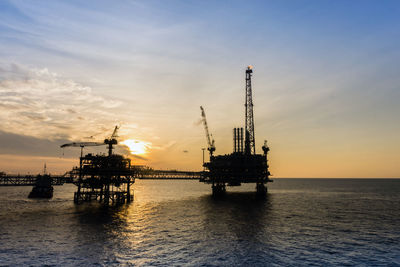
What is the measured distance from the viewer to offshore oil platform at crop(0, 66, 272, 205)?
100375mm

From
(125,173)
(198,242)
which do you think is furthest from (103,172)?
(198,242)

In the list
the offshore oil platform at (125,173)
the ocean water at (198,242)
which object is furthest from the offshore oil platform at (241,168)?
the ocean water at (198,242)

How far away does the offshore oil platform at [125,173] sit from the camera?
100 m

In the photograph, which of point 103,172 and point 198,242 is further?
point 103,172

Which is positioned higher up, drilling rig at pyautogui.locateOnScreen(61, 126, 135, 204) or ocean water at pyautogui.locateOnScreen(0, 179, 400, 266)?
drilling rig at pyautogui.locateOnScreen(61, 126, 135, 204)

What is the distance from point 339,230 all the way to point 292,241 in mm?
16761

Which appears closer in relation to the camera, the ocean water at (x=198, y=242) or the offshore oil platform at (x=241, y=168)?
the ocean water at (x=198, y=242)

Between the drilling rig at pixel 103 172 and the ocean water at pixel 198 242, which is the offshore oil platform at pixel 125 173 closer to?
the drilling rig at pixel 103 172

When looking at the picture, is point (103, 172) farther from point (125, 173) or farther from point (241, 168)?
point (241, 168)

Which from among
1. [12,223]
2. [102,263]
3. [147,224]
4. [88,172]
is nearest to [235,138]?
[88,172]

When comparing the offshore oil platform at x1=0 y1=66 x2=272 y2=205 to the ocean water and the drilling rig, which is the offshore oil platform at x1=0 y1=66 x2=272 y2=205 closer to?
the drilling rig

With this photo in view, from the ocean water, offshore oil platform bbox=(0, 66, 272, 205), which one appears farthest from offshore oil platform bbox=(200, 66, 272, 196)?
the ocean water

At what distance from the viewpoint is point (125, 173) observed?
102688mm

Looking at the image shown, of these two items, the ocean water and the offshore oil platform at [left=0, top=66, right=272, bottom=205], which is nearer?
the ocean water
